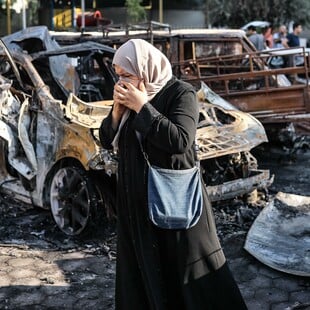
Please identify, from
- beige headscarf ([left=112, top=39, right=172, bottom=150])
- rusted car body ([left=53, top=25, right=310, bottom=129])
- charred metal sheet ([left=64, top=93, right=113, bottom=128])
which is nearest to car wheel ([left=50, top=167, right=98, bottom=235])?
charred metal sheet ([left=64, top=93, right=113, bottom=128])

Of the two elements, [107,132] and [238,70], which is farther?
[238,70]

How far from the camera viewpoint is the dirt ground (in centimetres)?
429

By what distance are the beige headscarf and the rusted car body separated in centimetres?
594

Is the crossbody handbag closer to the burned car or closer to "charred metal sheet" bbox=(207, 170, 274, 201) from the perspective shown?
the burned car

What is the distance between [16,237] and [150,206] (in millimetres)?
3282

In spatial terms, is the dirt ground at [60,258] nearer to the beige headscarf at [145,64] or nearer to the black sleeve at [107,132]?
the black sleeve at [107,132]

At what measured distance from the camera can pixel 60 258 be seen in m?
5.12

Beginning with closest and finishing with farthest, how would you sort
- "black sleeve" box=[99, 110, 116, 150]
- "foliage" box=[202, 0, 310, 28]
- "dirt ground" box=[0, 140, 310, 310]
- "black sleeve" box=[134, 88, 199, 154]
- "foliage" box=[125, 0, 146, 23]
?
"black sleeve" box=[134, 88, 199, 154]
"black sleeve" box=[99, 110, 116, 150]
"dirt ground" box=[0, 140, 310, 310]
"foliage" box=[125, 0, 146, 23]
"foliage" box=[202, 0, 310, 28]

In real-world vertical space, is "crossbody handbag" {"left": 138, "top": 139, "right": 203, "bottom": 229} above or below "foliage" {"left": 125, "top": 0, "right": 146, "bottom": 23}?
below

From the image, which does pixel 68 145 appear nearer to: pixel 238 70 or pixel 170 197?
pixel 170 197

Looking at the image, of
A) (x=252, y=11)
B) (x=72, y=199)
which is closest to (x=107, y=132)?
(x=72, y=199)

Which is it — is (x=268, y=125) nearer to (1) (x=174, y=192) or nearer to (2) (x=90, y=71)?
(2) (x=90, y=71)

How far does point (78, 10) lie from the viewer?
945 inches

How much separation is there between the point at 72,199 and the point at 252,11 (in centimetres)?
1957
